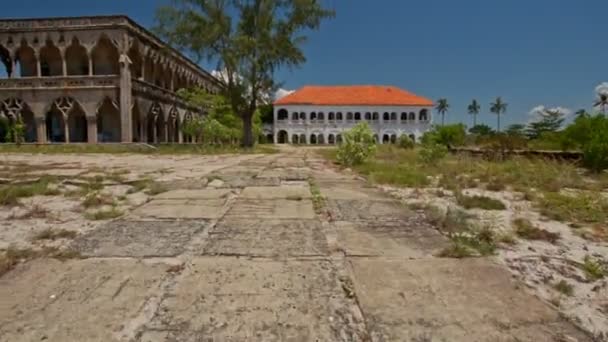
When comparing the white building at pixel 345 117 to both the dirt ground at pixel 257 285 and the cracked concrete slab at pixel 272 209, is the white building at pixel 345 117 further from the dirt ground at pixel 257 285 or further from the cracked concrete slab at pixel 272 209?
the dirt ground at pixel 257 285

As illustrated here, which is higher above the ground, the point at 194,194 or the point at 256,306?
the point at 194,194

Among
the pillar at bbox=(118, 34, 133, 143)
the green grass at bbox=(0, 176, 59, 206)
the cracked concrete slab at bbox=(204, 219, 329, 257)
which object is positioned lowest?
the cracked concrete slab at bbox=(204, 219, 329, 257)

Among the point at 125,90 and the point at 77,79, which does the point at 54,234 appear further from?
the point at 77,79

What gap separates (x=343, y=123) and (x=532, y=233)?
5607 centimetres

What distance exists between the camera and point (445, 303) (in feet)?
6.98

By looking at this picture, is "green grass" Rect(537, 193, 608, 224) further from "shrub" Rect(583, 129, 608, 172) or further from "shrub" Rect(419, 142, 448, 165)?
"shrub" Rect(419, 142, 448, 165)

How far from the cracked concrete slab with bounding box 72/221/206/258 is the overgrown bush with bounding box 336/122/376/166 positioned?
8.84 metres

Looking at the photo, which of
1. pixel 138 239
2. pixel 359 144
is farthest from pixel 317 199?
pixel 359 144

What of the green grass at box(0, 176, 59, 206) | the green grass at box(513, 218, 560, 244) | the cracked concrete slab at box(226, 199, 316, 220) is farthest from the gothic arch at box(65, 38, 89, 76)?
the green grass at box(513, 218, 560, 244)

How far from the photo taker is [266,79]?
24.2m

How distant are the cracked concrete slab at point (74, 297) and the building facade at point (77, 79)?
24.1 meters

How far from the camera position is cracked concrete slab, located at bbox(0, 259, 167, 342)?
1782 millimetres

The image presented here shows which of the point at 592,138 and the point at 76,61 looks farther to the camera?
the point at 76,61

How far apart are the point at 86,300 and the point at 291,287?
4.09 feet
